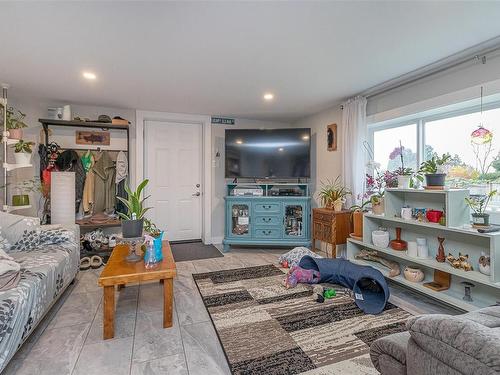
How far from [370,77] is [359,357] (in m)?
2.49

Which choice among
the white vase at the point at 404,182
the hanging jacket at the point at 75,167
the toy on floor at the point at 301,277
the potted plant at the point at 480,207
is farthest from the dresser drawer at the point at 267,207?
the hanging jacket at the point at 75,167

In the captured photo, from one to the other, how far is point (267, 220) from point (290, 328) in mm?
2096

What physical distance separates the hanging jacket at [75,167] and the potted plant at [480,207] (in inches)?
170

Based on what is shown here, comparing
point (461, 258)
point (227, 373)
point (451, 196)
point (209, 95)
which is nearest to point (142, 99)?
point (209, 95)

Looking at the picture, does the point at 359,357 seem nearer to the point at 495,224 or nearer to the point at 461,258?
the point at 461,258

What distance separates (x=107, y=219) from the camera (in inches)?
141

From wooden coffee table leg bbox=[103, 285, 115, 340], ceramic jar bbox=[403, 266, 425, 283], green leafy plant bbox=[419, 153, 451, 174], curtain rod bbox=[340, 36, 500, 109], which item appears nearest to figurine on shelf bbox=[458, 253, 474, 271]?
ceramic jar bbox=[403, 266, 425, 283]

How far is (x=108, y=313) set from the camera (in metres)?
1.83

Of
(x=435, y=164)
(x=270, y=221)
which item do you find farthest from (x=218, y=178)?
(x=435, y=164)

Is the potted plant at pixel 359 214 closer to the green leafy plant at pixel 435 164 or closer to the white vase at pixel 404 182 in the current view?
the white vase at pixel 404 182

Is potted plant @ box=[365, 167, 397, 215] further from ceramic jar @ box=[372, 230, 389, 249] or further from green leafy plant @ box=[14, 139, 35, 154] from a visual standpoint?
green leafy plant @ box=[14, 139, 35, 154]

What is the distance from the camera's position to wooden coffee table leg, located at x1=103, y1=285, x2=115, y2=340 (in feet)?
6.00

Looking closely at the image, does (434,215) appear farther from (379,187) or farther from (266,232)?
(266,232)

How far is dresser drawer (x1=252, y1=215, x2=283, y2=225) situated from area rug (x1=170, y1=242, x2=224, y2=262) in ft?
2.37
